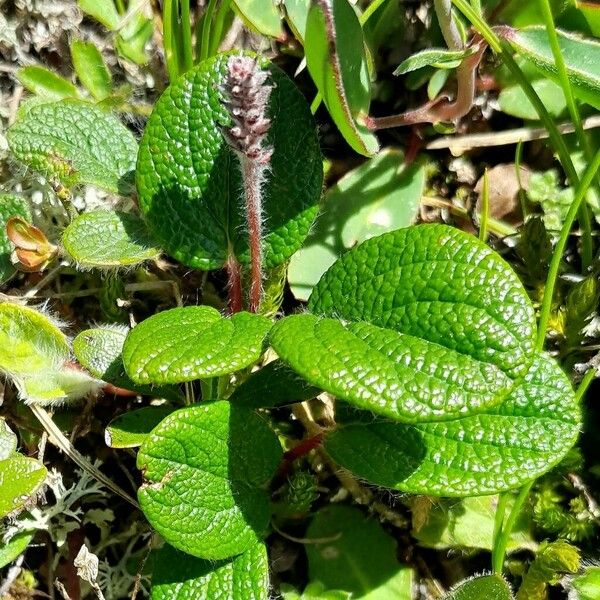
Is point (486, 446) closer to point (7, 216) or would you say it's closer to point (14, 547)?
→ point (14, 547)

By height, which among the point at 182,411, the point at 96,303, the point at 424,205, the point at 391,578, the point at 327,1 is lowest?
the point at 391,578

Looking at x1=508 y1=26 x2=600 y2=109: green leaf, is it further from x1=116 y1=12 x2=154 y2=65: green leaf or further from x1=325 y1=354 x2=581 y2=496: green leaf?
x1=116 y1=12 x2=154 y2=65: green leaf

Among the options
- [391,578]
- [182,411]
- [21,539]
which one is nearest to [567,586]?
[391,578]

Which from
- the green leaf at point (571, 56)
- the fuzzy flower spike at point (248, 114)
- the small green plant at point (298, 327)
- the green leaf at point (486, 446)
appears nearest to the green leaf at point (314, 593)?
the small green plant at point (298, 327)

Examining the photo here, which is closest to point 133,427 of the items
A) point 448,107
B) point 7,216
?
point 7,216

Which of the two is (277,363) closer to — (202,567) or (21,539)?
(202,567)

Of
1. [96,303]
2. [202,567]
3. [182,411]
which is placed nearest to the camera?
[182,411]
